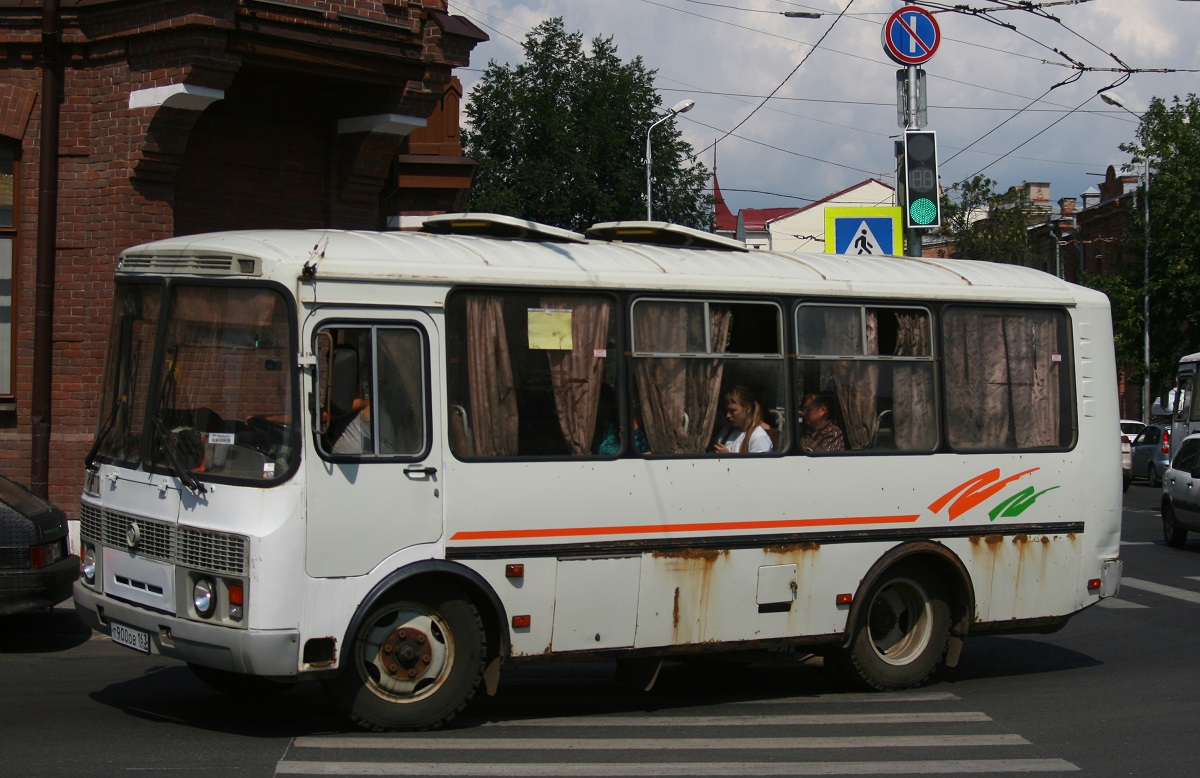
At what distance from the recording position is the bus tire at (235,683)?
8.41 m

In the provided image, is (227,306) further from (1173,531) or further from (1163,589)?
(1173,531)

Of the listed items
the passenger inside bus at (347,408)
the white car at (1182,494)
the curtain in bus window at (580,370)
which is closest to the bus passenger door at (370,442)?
the passenger inside bus at (347,408)

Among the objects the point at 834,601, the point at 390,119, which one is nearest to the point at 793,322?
the point at 834,601

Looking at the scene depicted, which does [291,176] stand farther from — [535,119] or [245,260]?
[535,119]

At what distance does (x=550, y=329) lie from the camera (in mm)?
8227

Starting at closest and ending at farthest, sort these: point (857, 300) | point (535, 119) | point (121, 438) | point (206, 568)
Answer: point (206, 568)
point (121, 438)
point (857, 300)
point (535, 119)

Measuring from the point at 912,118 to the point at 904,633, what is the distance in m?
7.74

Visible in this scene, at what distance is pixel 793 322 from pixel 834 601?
177cm

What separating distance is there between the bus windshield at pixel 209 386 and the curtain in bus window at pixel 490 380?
1066 millimetres

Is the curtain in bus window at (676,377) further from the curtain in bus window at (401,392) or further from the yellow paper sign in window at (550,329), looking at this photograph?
the curtain in bus window at (401,392)

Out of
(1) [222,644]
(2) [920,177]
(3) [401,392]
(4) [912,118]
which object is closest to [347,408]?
(3) [401,392]

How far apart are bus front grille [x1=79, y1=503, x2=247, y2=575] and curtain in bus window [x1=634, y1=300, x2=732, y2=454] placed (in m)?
2.53

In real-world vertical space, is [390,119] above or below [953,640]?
above

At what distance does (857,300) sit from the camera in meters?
9.30
